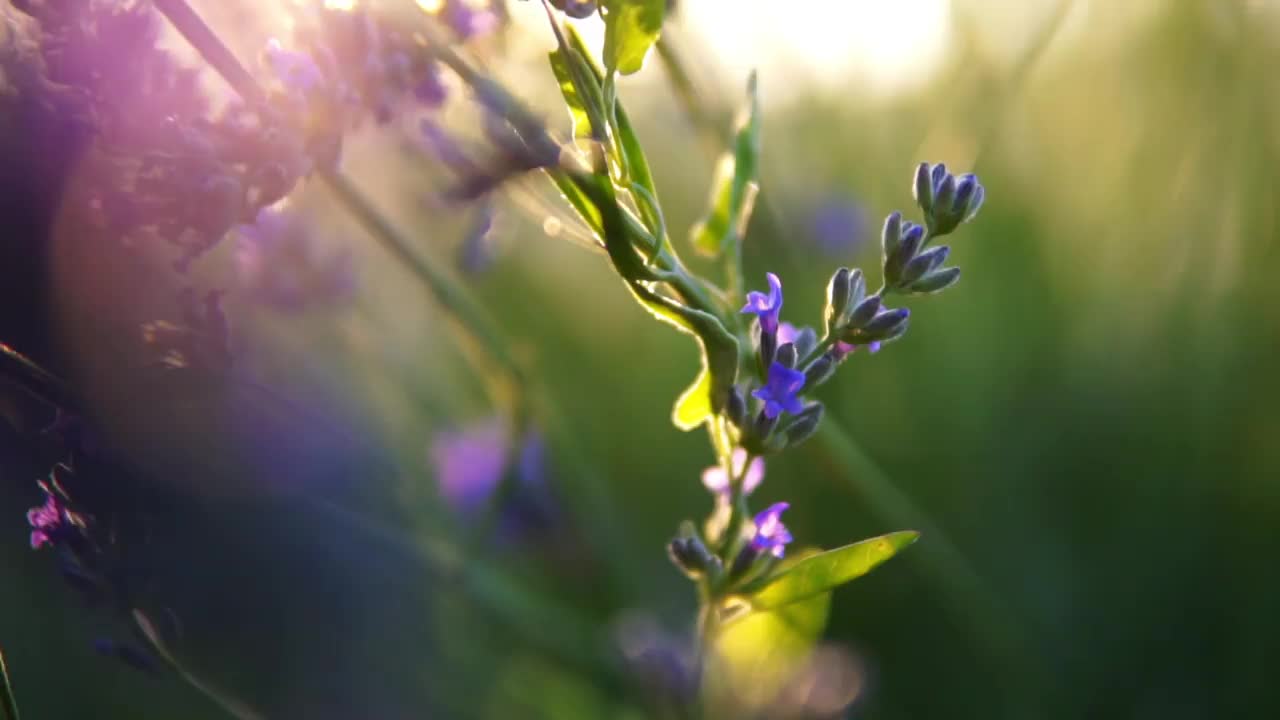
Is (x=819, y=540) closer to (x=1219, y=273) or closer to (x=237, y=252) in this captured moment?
(x=1219, y=273)

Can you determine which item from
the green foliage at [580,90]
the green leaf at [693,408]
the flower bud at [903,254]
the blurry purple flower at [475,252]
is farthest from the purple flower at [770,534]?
the blurry purple flower at [475,252]

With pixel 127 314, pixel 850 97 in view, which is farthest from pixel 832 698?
pixel 850 97

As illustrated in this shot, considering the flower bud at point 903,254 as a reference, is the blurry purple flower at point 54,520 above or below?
below

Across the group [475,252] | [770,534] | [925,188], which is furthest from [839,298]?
[475,252]

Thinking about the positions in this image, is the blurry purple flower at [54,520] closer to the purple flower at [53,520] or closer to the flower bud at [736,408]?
the purple flower at [53,520]

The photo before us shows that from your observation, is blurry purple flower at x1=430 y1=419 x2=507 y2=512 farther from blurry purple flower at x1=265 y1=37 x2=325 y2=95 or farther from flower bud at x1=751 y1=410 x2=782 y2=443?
flower bud at x1=751 y1=410 x2=782 y2=443

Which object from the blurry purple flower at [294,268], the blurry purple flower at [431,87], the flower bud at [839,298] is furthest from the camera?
the blurry purple flower at [294,268]

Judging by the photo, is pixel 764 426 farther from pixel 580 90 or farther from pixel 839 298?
pixel 580 90

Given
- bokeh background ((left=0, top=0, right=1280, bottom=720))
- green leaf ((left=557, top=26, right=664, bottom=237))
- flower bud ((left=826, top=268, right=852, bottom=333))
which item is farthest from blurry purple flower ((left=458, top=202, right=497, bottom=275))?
flower bud ((left=826, top=268, right=852, bottom=333))
